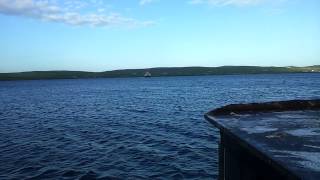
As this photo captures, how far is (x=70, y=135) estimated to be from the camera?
100 feet

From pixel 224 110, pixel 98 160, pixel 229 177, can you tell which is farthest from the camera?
pixel 98 160

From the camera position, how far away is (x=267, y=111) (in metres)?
10.2

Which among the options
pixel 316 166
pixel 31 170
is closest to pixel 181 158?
pixel 31 170

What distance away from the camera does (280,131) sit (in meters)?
7.36

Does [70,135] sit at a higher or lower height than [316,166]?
lower

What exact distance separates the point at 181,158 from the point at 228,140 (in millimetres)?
12575

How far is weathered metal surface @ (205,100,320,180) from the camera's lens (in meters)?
5.12

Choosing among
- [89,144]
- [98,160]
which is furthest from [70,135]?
[98,160]

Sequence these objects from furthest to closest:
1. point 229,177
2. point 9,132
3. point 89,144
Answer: point 9,132 < point 89,144 < point 229,177

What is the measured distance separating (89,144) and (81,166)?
237 inches

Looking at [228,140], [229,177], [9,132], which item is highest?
[228,140]

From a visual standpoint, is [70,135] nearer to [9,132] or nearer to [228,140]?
[9,132]

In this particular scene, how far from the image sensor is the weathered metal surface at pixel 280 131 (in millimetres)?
5121

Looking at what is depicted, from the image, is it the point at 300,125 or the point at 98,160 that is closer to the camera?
the point at 300,125
